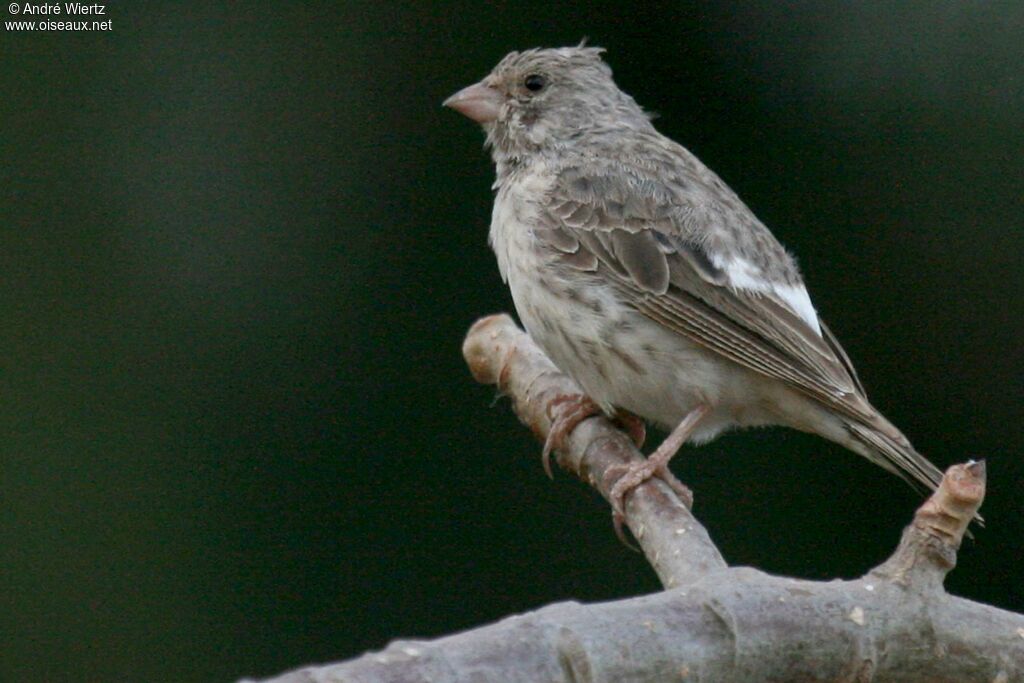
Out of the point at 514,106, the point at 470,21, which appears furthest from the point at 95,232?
the point at 514,106

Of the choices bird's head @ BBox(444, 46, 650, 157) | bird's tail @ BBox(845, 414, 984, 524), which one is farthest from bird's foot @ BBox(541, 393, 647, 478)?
bird's head @ BBox(444, 46, 650, 157)

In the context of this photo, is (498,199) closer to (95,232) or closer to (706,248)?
(706,248)

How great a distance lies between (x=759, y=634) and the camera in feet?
7.02

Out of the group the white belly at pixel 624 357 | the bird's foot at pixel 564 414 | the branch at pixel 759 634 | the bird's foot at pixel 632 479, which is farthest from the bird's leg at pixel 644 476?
the branch at pixel 759 634

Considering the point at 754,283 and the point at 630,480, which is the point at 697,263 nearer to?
the point at 754,283

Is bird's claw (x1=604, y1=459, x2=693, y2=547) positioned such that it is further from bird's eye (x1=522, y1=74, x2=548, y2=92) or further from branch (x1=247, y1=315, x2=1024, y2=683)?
bird's eye (x1=522, y1=74, x2=548, y2=92)

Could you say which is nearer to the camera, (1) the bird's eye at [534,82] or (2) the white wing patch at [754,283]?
(2) the white wing patch at [754,283]

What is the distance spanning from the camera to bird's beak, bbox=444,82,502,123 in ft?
14.2

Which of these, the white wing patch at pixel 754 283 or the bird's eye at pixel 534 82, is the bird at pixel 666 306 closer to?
the white wing patch at pixel 754 283

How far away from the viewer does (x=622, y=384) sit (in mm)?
3721

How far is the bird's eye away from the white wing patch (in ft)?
2.66

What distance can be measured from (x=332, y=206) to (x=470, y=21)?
0.84 m

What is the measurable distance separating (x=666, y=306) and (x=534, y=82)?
3.07 ft

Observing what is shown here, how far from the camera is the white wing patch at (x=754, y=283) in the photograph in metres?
3.82
